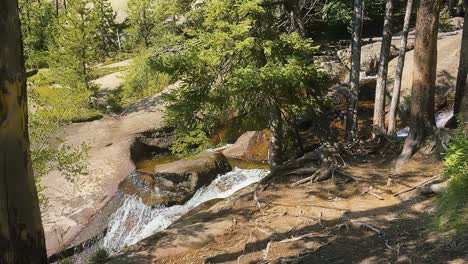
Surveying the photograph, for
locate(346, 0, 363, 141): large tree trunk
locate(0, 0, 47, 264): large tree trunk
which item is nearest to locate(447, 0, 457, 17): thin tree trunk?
locate(346, 0, 363, 141): large tree trunk

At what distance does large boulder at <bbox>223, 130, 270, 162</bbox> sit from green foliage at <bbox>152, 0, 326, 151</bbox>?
4328mm

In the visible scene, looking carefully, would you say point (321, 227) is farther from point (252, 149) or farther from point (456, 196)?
point (252, 149)

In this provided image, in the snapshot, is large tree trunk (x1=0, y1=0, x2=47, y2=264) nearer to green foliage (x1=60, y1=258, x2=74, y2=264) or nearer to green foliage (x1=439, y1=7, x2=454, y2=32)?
green foliage (x1=60, y1=258, x2=74, y2=264)

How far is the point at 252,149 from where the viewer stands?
53.5ft

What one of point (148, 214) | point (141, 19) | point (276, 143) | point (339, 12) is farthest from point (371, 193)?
point (141, 19)

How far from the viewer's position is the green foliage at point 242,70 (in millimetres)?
9969

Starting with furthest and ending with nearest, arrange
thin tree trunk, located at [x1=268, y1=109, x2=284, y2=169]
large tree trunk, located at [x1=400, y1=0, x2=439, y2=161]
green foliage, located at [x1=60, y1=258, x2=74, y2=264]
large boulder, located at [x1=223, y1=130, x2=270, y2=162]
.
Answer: large boulder, located at [x1=223, y1=130, x2=270, y2=162] → thin tree trunk, located at [x1=268, y1=109, x2=284, y2=169] → green foliage, located at [x1=60, y1=258, x2=74, y2=264] → large tree trunk, located at [x1=400, y1=0, x2=439, y2=161]

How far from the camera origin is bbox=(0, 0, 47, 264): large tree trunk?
358 cm

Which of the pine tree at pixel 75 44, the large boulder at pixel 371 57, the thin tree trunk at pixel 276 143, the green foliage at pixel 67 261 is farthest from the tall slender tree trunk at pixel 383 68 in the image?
the pine tree at pixel 75 44

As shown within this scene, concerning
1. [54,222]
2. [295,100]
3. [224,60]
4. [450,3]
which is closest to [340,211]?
[295,100]

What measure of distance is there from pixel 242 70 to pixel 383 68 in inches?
221

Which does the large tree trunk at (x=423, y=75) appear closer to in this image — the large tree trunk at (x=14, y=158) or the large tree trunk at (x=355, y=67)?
the large tree trunk at (x=355, y=67)

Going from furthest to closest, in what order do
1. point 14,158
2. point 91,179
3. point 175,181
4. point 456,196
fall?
point 91,179
point 175,181
point 456,196
point 14,158

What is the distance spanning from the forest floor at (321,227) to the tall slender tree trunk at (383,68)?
405 centimetres
